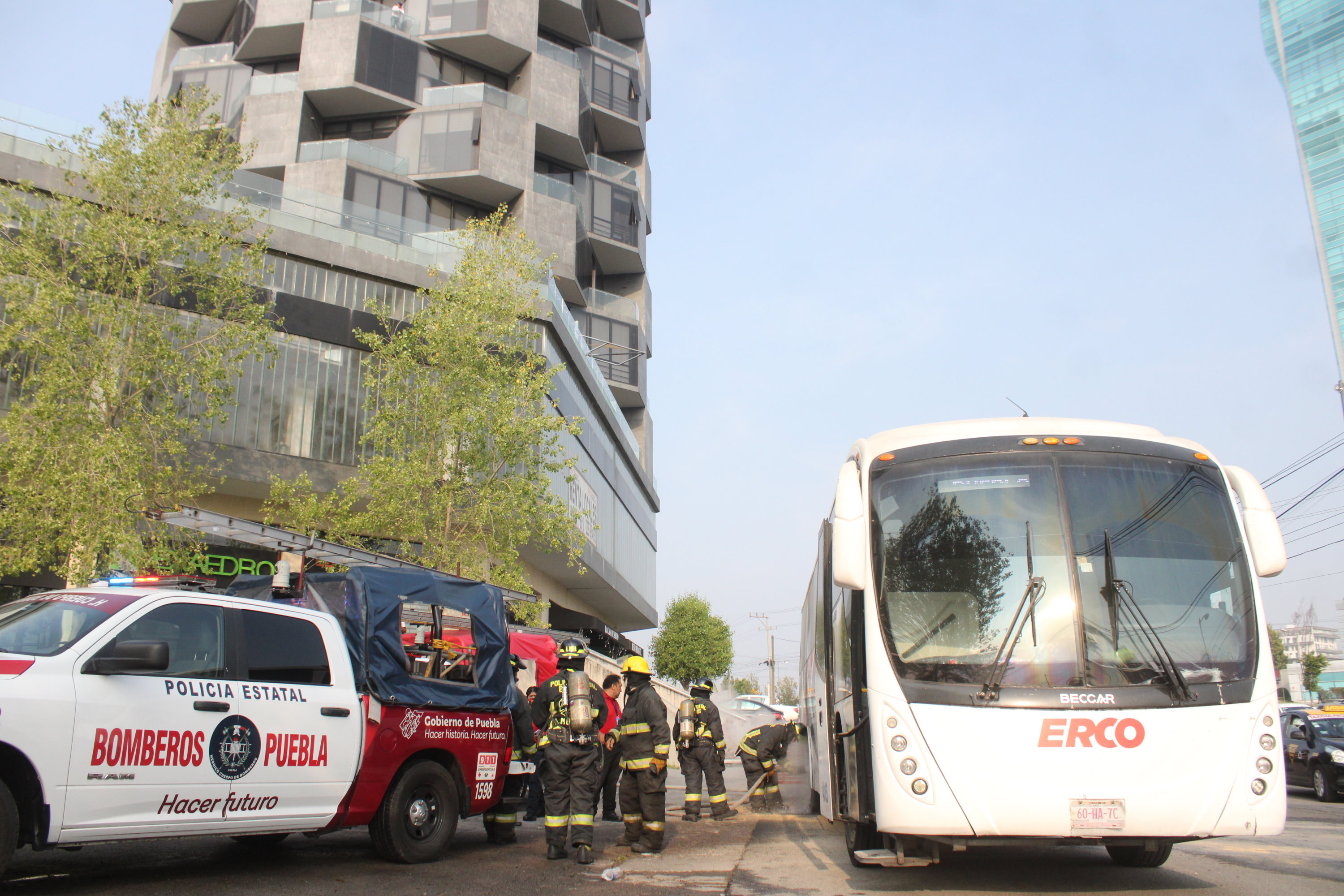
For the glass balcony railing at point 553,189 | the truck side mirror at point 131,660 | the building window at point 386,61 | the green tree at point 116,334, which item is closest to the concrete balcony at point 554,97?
→ the glass balcony railing at point 553,189

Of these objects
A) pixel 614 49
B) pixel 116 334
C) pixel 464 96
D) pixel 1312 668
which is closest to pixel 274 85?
pixel 464 96

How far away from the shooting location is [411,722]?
24.8ft

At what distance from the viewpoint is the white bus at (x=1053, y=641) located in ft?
18.3

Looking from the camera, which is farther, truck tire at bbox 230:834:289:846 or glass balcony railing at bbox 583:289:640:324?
glass balcony railing at bbox 583:289:640:324

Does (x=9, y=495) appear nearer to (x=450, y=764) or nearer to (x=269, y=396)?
(x=450, y=764)

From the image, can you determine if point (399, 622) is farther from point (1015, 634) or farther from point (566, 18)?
point (566, 18)

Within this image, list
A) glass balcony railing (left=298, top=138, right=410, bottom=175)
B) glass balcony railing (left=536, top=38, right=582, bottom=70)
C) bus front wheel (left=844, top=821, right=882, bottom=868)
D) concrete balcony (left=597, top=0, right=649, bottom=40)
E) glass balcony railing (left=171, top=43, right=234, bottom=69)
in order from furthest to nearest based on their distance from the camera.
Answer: concrete balcony (left=597, top=0, right=649, bottom=40)
glass balcony railing (left=536, top=38, right=582, bottom=70)
glass balcony railing (left=171, top=43, right=234, bottom=69)
glass balcony railing (left=298, top=138, right=410, bottom=175)
bus front wheel (left=844, top=821, right=882, bottom=868)

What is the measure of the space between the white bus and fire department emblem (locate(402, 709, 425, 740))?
11.3 feet

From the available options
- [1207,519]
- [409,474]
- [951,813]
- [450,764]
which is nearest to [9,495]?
[409,474]

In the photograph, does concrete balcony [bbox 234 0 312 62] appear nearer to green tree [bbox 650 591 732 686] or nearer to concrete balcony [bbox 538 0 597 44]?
concrete balcony [bbox 538 0 597 44]

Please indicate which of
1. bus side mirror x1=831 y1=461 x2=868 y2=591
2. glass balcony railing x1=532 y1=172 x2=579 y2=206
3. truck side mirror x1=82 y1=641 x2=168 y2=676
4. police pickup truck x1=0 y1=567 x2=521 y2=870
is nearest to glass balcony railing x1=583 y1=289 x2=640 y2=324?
glass balcony railing x1=532 y1=172 x2=579 y2=206

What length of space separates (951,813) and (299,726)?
4.36 metres

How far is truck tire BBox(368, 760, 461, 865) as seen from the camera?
23.9ft

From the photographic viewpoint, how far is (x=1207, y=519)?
20.5ft
